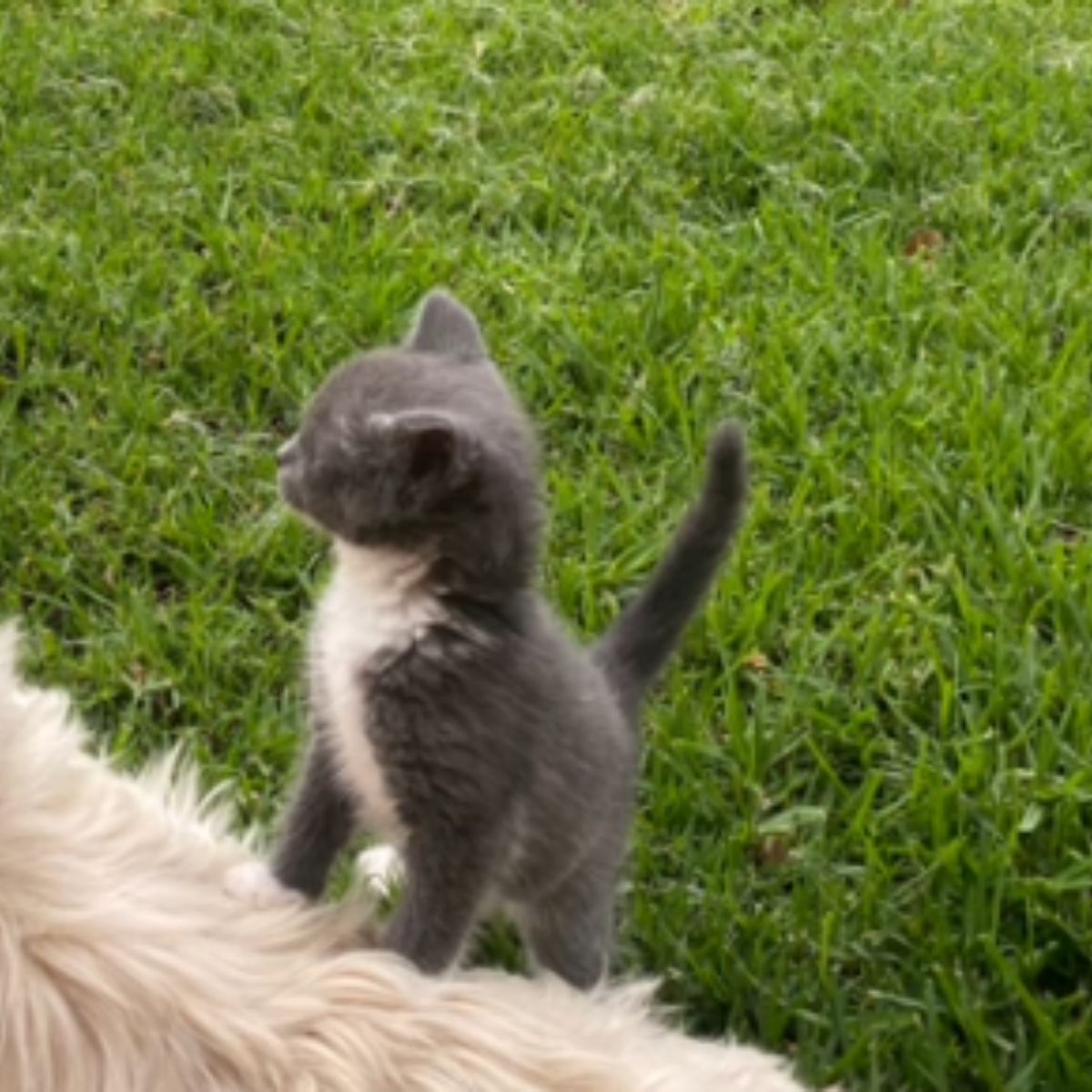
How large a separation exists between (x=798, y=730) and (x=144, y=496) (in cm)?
142

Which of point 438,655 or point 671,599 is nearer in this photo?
point 438,655

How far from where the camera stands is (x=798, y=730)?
10.8ft

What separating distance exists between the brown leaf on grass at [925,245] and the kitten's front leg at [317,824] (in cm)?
267

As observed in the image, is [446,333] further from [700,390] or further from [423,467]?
[700,390]

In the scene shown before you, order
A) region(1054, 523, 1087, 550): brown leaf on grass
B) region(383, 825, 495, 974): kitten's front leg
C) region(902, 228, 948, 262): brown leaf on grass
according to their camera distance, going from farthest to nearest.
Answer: region(902, 228, 948, 262): brown leaf on grass → region(1054, 523, 1087, 550): brown leaf on grass → region(383, 825, 495, 974): kitten's front leg

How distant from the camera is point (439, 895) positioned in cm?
234

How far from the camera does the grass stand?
9.73 ft

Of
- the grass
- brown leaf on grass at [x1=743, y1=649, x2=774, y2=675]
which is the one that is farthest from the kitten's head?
brown leaf on grass at [x1=743, y1=649, x2=774, y2=675]

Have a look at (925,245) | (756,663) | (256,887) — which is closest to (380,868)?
(256,887)

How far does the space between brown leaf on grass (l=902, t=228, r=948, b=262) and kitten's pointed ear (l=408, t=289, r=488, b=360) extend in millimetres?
2431

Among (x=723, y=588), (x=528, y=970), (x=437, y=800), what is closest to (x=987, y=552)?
(x=723, y=588)

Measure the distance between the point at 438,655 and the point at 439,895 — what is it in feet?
0.92

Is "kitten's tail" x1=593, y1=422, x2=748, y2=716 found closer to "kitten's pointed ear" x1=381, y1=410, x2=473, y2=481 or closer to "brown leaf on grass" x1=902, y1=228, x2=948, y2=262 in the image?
"kitten's pointed ear" x1=381, y1=410, x2=473, y2=481

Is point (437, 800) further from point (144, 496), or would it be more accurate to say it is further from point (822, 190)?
point (822, 190)
